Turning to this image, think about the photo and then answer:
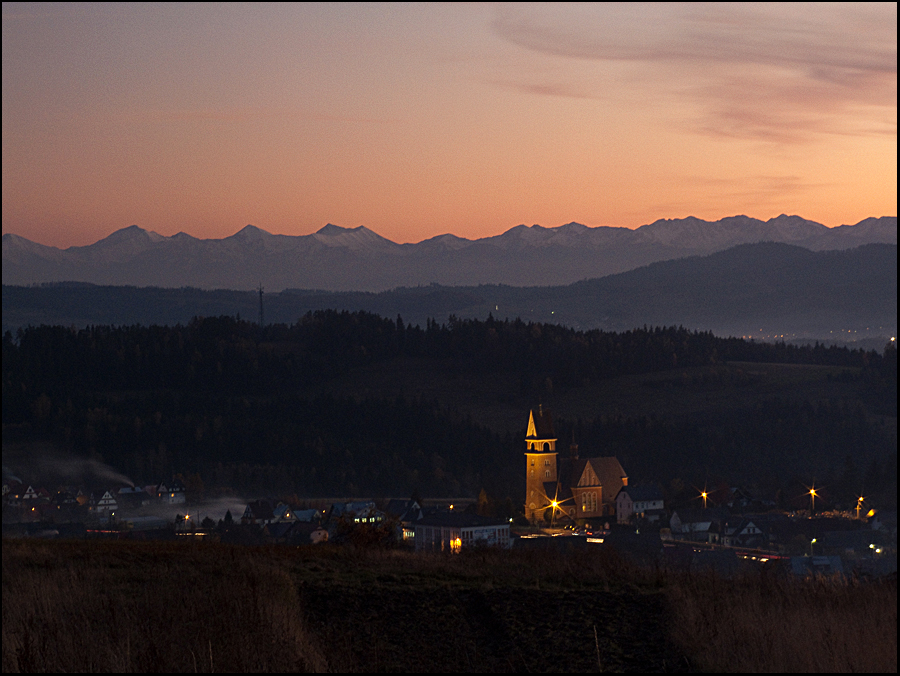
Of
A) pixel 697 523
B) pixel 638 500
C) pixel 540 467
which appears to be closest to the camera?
pixel 697 523

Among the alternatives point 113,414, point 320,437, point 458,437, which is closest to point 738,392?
point 458,437

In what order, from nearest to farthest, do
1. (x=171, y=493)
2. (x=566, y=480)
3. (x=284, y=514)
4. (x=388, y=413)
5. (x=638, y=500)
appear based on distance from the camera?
(x=284, y=514)
(x=638, y=500)
(x=566, y=480)
(x=171, y=493)
(x=388, y=413)

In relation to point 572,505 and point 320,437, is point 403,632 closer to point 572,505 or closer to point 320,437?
point 572,505

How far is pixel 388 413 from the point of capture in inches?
6097

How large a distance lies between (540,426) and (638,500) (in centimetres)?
1297

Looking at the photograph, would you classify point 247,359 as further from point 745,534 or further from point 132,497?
point 745,534

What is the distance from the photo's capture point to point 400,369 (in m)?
195

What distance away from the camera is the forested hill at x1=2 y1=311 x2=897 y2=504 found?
129 meters

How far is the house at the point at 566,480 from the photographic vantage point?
98.2 meters

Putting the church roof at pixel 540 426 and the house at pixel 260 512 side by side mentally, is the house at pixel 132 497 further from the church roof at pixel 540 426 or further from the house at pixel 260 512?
the church roof at pixel 540 426

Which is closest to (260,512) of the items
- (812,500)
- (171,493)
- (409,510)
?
(409,510)

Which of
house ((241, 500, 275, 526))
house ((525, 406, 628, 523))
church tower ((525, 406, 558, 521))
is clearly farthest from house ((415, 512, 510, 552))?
church tower ((525, 406, 558, 521))

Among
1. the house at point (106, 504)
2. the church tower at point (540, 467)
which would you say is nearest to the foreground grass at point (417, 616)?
the church tower at point (540, 467)

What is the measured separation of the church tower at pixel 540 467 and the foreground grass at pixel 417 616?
8420cm
